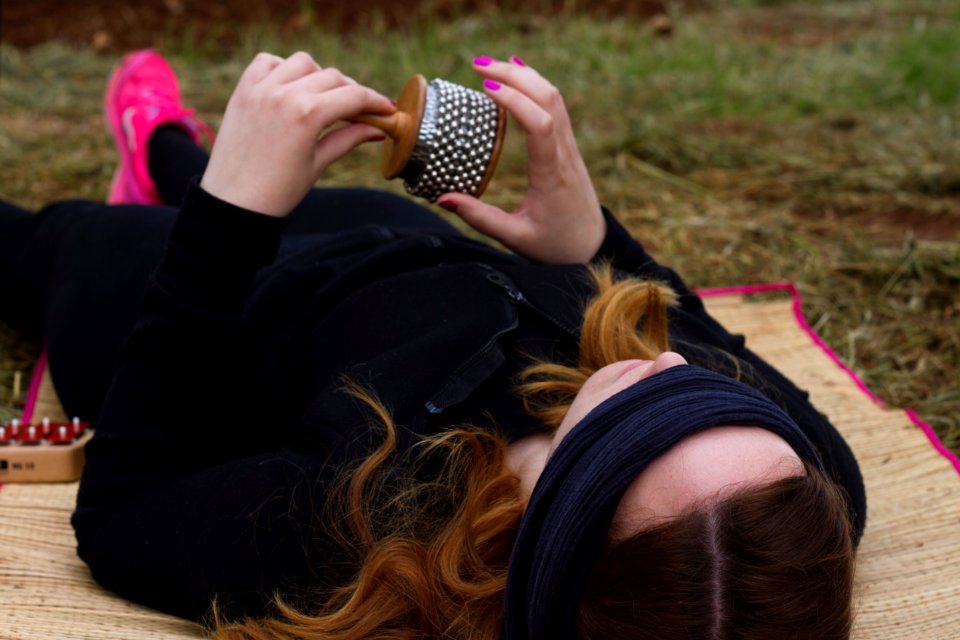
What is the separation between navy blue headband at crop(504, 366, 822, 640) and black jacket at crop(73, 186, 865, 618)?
0.31 meters

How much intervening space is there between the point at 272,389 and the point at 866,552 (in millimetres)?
1148

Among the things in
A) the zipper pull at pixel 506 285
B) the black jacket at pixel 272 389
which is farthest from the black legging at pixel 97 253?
the zipper pull at pixel 506 285

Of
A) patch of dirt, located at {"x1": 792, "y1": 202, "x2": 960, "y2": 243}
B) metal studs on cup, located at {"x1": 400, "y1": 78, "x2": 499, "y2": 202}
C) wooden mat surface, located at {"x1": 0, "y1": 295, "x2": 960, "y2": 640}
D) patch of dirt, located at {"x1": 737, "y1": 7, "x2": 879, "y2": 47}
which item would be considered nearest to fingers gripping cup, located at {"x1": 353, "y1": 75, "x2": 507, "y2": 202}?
metal studs on cup, located at {"x1": 400, "y1": 78, "x2": 499, "y2": 202}

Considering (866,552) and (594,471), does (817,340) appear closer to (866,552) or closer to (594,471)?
(866,552)

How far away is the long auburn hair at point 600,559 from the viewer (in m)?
1.28

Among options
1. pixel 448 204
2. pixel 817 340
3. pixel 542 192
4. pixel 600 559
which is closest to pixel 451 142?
pixel 448 204

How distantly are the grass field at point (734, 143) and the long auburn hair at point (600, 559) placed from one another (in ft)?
4.06

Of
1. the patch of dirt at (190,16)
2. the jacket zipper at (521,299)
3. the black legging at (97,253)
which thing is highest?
the jacket zipper at (521,299)

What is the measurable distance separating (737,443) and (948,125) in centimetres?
371

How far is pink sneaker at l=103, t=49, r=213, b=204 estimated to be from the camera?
114 inches

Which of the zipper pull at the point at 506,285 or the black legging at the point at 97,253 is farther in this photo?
the black legging at the point at 97,253

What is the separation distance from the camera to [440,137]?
184 cm

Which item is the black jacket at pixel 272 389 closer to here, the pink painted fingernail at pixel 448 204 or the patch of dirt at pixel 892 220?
the pink painted fingernail at pixel 448 204

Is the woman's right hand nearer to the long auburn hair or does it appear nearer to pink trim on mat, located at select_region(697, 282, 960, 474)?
the long auburn hair
